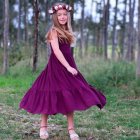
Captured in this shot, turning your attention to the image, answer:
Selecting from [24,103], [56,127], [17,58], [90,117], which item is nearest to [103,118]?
[90,117]

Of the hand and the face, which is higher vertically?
the face

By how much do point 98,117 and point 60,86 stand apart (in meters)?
2.39

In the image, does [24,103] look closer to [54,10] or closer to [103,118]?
[54,10]

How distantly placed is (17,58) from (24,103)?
13500mm

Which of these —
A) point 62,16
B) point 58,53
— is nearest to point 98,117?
point 58,53

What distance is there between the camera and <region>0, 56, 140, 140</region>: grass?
5.68 metres

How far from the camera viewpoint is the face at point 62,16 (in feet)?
17.0

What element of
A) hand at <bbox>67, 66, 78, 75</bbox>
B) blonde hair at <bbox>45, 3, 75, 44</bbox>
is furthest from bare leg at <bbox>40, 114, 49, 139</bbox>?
blonde hair at <bbox>45, 3, 75, 44</bbox>

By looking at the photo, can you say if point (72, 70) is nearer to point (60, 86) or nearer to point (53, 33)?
point (60, 86)

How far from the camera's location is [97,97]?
5129mm

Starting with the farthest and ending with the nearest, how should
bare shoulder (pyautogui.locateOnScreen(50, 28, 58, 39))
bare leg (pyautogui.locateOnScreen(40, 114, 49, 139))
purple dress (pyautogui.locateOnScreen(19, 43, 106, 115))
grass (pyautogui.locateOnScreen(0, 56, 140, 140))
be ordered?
grass (pyautogui.locateOnScreen(0, 56, 140, 140)) < bare leg (pyautogui.locateOnScreen(40, 114, 49, 139)) < bare shoulder (pyautogui.locateOnScreen(50, 28, 58, 39)) < purple dress (pyautogui.locateOnScreen(19, 43, 106, 115))

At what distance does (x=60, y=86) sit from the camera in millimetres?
5039

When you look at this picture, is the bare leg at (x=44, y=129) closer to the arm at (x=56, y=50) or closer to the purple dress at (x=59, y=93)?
the purple dress at (x=59, y=93)

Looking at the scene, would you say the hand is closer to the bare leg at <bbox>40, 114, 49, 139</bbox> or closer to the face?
the face
